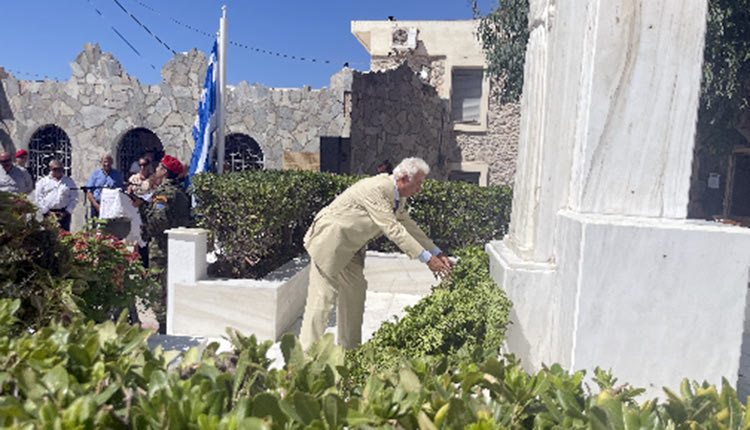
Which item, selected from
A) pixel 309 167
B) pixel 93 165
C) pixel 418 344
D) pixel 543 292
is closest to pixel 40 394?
pixel 418 344

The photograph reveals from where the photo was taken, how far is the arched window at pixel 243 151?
38.2 ft

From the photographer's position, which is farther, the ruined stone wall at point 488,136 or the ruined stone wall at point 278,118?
the ruined stone wall at point 488,136

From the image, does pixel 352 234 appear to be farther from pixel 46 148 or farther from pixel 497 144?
pixel 46 148

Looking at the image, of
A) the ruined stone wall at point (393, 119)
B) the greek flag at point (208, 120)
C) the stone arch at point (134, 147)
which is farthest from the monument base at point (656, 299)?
the stone arch at point (134, 147)

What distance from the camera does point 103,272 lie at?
9.66 feet

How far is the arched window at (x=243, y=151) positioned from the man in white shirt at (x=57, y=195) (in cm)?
427

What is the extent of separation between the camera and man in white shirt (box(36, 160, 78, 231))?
24.3 feet

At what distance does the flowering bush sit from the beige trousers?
4.01 ft

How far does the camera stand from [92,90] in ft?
38.7

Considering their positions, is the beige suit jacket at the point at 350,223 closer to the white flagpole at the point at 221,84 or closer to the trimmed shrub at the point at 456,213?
the trimmed shrub at the point at 456,213

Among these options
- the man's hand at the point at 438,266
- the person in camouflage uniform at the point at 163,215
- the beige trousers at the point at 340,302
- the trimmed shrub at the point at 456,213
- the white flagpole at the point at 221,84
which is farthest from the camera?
the white flagpole at the point at 221,84

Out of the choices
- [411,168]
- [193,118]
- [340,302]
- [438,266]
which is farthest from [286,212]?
[193,118]

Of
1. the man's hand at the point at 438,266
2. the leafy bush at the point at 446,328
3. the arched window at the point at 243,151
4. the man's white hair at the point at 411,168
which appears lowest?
the leafy bush at the point at 446,328

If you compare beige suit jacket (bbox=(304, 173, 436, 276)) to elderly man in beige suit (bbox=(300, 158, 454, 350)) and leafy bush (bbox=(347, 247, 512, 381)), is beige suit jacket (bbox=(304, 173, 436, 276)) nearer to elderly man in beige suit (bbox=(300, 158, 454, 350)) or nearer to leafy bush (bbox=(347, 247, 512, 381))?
elderly man in beige suit (bbox=(300, 158, 454, 350))
